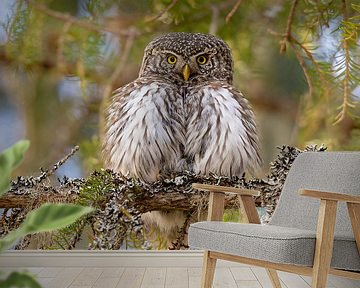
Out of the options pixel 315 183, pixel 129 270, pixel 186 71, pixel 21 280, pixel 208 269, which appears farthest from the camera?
pixel 129 270

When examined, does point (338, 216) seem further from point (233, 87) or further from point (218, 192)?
point (233, 87)

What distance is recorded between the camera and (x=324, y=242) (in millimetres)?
1587

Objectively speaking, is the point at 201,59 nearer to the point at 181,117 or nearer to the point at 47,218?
the point at 181,117

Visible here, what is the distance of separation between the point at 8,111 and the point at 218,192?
100cm

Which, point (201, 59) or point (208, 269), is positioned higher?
point (201, 59)

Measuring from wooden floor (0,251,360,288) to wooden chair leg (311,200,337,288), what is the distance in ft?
2.81

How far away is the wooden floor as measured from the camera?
8.04 feet

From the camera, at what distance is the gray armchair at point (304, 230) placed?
5.19ft

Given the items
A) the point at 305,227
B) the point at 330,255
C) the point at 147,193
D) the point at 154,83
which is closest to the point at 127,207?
the point at 147,193

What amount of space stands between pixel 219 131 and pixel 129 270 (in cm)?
77

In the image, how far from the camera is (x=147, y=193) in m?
2.45

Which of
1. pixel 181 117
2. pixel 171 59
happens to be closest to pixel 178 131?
pixel 181 117

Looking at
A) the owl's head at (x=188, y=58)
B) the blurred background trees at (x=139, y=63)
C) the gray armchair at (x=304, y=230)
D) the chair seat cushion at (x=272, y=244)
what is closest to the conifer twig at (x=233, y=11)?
the blurred background trees at (x=139, y=63)

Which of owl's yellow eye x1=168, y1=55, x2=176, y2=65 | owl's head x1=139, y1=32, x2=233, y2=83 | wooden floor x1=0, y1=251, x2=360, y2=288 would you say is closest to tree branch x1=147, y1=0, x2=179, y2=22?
owl's head x1=139, y1=32, x2=233, y2=83
